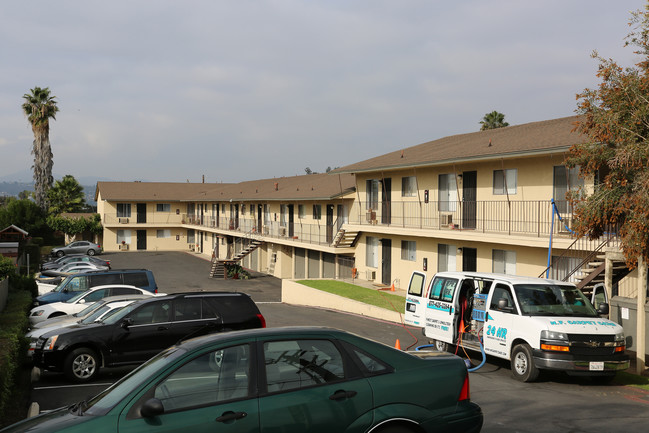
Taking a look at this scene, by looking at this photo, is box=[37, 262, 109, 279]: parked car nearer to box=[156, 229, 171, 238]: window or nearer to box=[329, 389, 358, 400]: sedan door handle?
box=[156, 229, 171, 238]: window

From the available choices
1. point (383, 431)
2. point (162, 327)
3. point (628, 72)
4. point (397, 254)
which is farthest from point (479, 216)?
point (383, 431)

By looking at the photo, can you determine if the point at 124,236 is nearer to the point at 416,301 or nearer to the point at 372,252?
the point at 372,252

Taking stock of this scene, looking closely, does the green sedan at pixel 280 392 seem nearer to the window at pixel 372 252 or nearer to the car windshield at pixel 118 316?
the car windshield at pixel 118 316

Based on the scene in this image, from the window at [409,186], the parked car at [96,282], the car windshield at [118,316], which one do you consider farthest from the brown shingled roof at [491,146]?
the car windshield at [118,316]

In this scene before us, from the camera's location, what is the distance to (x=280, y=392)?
205 inches

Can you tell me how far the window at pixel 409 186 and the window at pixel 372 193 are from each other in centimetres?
269

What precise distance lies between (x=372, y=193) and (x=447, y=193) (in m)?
6.92

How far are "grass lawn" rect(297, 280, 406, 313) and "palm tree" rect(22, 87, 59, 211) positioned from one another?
1809 inches

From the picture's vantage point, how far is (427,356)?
618 centimetres

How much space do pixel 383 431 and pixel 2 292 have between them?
16.3 m

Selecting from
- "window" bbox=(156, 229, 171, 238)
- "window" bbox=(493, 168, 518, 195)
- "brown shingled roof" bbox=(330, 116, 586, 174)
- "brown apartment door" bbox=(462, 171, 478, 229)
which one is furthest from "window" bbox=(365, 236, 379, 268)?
"window" bbox=(156, 229, 171, 238)

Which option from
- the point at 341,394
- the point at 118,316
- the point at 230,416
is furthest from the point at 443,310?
the point at 230,416

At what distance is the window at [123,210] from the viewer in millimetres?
63719

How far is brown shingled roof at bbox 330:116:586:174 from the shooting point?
19.7 meters
